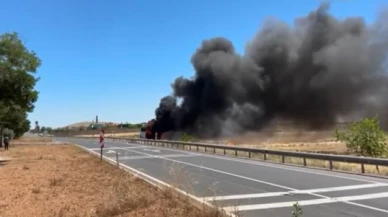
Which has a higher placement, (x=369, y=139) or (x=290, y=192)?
(x=369, y=139)

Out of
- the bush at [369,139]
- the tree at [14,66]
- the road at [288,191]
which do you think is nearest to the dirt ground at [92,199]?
the road at [288,191]

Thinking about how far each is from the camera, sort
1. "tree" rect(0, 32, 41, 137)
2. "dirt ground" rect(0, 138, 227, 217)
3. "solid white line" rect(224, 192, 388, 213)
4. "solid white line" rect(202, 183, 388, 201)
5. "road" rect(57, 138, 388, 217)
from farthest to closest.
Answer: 1. "tree" rect(0, 32, 41, 137)
2. "solid white line" rect(202, 183, 388, 201)
3. "solid white line" rect(224, 192, 388, 213)
4. "road" rect(57, 138, 388, 217)
5. "dirt ground" rect(0, 138, 227, 217)

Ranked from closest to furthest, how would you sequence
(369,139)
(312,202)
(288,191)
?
(312,202) → (288,191) → (369,139)

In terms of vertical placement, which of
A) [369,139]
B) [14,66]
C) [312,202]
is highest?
[14,66]

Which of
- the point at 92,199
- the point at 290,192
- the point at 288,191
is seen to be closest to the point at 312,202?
the point at 290,192

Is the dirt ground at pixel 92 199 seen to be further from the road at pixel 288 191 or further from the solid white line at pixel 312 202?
the solid white line at pixel 312 202

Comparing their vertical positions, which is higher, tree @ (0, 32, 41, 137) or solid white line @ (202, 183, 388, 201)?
tree @ (0, 32, 41, 137)

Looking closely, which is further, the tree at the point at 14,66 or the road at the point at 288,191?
the tree at the point at 14,66

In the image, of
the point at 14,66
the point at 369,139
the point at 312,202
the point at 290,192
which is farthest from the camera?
the point at 369,139

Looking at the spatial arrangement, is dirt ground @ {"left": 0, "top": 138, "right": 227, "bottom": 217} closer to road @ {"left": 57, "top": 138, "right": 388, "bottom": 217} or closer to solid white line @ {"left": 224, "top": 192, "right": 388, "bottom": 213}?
road @ {"left": 57, "top": 138, "right": 388, "bottom": 217}

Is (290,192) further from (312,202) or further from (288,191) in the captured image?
(312,202)

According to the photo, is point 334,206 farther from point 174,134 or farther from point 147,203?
point 174,134

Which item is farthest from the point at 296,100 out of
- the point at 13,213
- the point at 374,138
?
the point at 13,213

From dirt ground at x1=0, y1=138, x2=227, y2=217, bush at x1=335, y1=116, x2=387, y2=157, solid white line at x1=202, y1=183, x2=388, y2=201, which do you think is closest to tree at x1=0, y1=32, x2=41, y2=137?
dirt ground at x1=0, y1=138, x2=227, y2=217
